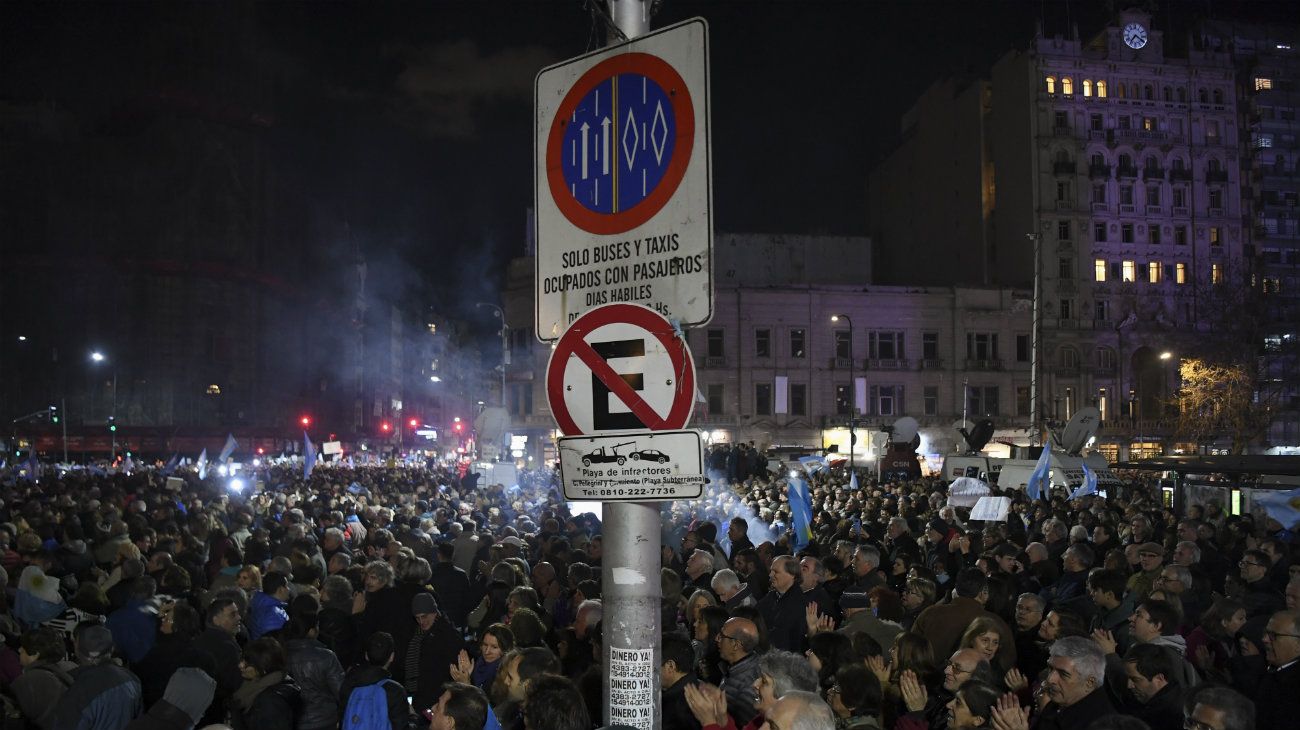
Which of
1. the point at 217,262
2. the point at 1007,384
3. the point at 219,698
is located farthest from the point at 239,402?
the point at 219,698

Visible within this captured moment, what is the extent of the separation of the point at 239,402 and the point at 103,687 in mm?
82166

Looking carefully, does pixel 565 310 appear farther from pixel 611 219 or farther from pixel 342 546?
pixel 342 546

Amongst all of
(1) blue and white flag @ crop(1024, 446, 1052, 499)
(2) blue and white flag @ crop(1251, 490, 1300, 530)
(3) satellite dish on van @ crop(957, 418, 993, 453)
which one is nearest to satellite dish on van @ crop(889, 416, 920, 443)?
(3) satellite dish on van @ crop(957, 418, 993, 453)

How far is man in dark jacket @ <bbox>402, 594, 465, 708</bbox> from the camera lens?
7.92m

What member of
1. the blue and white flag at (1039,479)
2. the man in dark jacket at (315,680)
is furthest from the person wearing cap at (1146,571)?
the blue and white flag at (1039,479)

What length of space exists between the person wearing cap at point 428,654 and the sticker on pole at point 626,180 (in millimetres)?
4667

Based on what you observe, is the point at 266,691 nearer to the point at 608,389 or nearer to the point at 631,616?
the point at 631,616

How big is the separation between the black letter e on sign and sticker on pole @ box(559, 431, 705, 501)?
0.05m

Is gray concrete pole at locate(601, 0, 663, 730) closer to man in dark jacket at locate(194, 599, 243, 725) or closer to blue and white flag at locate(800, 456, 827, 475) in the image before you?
man in dark jacket at locate(194, 599, 243, 725)

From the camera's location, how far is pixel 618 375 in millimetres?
3590

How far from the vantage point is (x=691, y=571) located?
10859 mm

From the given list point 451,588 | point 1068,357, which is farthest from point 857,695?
point 1068,357

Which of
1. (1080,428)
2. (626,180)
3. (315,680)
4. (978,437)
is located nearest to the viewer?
(626,180)

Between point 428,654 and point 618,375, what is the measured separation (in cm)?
518
